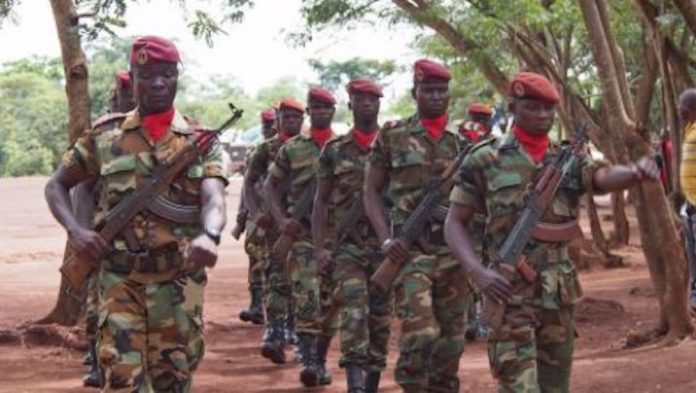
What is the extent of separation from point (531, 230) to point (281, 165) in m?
4.10

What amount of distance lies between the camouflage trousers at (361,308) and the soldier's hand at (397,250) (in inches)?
32.4

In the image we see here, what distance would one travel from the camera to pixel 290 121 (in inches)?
382

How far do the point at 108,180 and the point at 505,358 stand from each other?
6.23 feet

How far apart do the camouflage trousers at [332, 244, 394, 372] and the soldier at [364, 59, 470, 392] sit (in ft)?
1.99

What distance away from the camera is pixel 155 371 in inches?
207

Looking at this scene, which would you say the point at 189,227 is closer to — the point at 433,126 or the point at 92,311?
the point at 433,126

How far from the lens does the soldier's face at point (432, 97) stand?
6684mm

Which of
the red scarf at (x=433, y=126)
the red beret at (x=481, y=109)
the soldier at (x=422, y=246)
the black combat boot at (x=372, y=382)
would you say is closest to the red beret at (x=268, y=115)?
the red beret at (x=481, y=109)

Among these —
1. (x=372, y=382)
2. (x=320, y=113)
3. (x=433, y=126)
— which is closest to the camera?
(x=433, y=126)

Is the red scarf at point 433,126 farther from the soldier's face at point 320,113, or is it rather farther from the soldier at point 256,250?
the soldier at point 256,250

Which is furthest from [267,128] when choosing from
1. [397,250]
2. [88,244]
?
[88,244]

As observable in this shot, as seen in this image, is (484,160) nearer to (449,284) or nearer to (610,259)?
(449,284)

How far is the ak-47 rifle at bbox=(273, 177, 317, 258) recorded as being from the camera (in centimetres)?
868

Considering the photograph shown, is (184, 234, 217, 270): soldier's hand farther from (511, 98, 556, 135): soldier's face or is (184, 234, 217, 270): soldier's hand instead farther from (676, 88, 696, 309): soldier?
(676, 88, 696, 309): soldier
